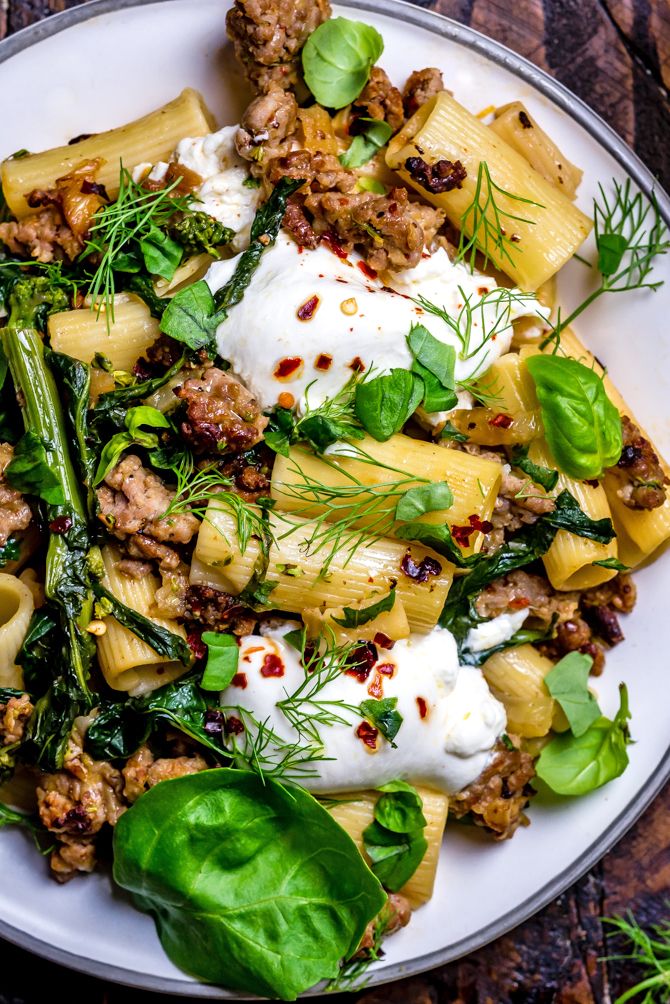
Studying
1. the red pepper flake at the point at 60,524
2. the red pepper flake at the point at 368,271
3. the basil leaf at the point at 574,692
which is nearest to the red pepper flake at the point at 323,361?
the red pepper flake at the point at 368,271

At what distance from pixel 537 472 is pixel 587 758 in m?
0.96

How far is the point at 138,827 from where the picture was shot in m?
2.49

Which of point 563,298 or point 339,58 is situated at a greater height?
point 339,58

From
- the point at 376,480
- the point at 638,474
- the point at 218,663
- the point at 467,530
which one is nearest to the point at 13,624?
the point at 218,663

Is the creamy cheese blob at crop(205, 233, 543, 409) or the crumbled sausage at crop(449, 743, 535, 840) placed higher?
the creamy cheese blob at crop(205, 233, 543, 409)

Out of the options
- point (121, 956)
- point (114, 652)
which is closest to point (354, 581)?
point (114, 652)

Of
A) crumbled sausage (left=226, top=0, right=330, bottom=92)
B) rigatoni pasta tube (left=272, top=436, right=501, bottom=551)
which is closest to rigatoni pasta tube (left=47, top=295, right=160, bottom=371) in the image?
rigatoni pasta tube (left=272, top=436, right=501, bottom=551)

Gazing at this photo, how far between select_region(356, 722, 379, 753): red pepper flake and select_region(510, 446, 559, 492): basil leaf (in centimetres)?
89

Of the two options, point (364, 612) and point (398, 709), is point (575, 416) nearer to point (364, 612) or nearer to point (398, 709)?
point (364, 612)

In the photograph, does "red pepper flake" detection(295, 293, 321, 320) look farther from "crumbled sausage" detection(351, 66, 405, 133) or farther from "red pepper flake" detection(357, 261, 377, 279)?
"crumbled sausage" detection(351, 66, 405, 133)

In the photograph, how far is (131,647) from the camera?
255 cm

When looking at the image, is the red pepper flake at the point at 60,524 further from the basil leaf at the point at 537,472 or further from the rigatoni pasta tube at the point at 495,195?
the rigatoni pasta tube at the point at 495,195

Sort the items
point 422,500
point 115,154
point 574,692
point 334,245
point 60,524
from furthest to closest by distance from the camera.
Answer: point 574,692 → point 115,154 → point 334,245 → point 60,524 → point 422,500

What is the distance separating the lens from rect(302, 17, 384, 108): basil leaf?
106 inches
